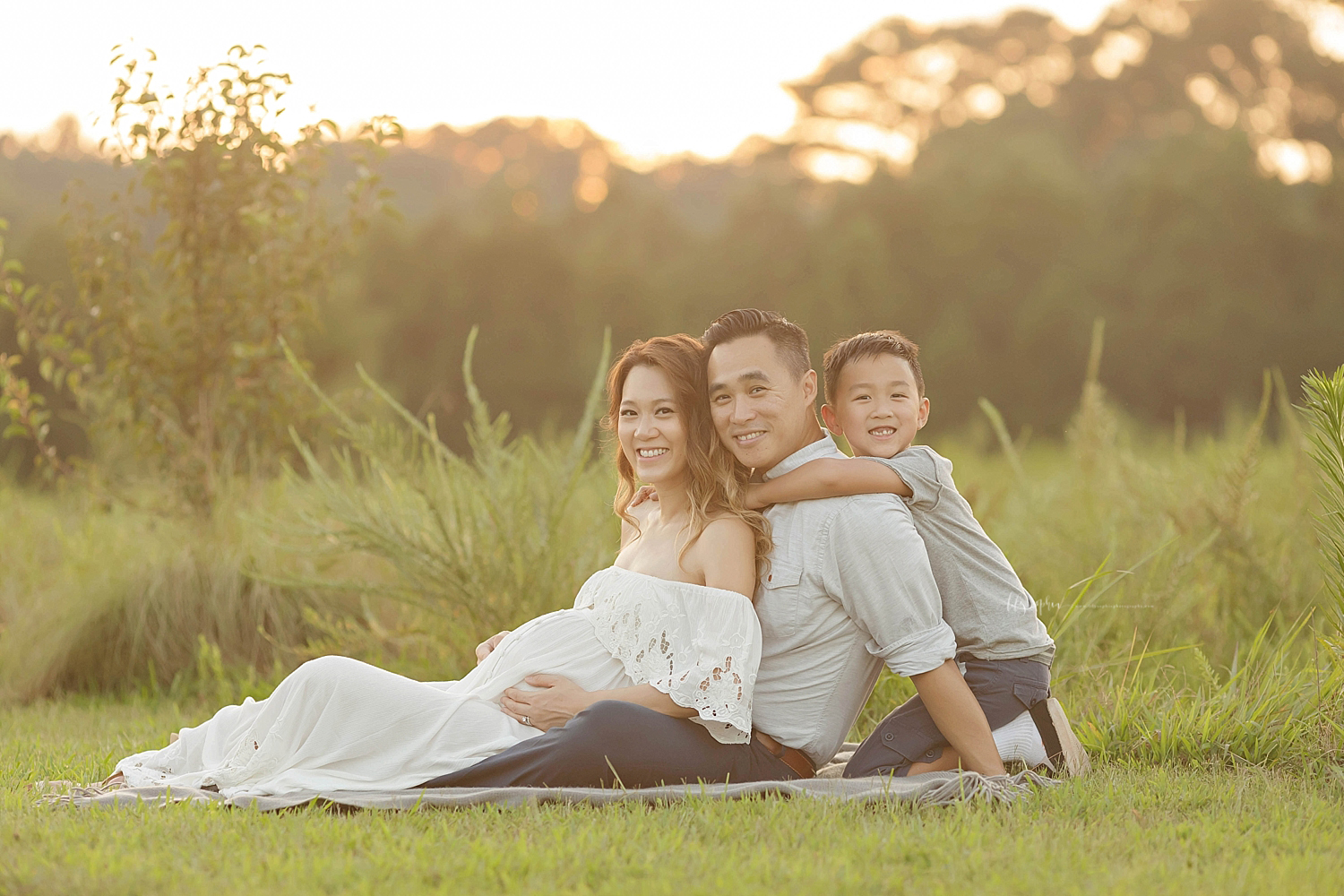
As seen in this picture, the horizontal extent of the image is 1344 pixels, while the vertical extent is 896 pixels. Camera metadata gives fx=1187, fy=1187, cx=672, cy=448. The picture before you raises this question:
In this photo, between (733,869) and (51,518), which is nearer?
(733,869)

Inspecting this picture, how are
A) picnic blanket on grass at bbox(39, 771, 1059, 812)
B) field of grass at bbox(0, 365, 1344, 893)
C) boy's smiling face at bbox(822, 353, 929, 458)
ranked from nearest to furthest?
field of grass at bbox(0, 365, 1344, 893), picnic blanket on grass at bbox(39, 771, 1059, 812), boy's smiling face at bbox(822, 353, 929, 458)

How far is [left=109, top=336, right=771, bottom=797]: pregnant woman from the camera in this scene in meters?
3.46

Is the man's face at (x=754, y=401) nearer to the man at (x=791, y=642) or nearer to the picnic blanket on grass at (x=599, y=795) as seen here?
the man at (x=791, y=642)

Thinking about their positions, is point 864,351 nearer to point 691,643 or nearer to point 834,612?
point 834,612

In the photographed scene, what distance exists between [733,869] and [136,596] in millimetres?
4842

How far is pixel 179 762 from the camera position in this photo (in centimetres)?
377

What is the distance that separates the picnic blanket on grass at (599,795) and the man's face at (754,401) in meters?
0.99

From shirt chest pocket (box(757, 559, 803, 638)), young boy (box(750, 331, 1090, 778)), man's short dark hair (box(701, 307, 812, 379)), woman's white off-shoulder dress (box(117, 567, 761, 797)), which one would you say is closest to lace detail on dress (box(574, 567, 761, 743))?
woman's white off-shoulder dress (box(117, 567, 761, 797))

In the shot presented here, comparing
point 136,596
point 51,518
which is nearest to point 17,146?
point 51,518

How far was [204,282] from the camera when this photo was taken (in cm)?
736

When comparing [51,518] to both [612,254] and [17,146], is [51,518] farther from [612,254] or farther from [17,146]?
[17,146]

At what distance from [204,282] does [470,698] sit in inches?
186

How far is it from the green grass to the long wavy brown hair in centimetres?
82

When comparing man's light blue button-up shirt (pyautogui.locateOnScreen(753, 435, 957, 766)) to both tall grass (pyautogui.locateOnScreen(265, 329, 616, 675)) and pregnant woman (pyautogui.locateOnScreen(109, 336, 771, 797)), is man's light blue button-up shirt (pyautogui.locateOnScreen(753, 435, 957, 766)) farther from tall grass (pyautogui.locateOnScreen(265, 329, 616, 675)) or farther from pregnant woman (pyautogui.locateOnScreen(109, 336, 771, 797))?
tall grass (pyautogui.locateOnScreen(265, 329, 616, 675))
